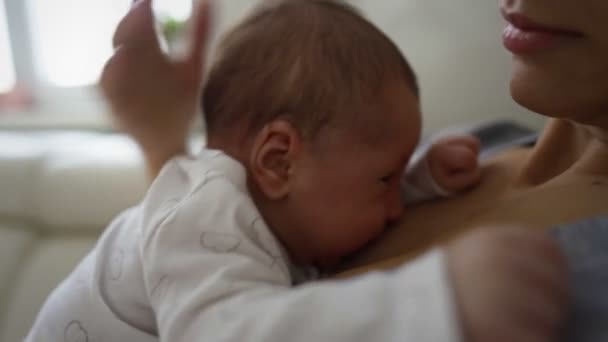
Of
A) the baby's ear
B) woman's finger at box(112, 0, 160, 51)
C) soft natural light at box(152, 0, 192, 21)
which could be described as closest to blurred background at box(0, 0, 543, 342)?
soft natural light at box(152, 0, 192, 21)

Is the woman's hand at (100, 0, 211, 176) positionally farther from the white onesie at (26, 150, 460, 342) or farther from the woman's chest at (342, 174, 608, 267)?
the woman's chest at (342, 174, 608, 267)

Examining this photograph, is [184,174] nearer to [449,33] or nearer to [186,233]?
[186,233]

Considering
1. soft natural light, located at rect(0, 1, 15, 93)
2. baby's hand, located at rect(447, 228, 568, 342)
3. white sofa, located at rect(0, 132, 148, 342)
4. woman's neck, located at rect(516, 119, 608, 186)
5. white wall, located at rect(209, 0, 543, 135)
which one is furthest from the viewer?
soft natural light, located at rect(0, 1, 15, 93)

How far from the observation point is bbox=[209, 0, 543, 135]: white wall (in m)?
1.32

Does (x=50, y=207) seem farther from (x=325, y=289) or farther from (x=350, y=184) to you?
(x=325, y=289)

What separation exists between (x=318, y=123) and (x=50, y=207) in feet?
3.38

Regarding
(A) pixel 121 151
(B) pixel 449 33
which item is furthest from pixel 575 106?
(A) pixel 121 151

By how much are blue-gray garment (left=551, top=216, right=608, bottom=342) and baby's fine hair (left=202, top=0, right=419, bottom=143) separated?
0.78 ft

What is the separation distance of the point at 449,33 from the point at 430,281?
1095 millimetres

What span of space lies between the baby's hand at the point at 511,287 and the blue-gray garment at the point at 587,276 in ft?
0.26

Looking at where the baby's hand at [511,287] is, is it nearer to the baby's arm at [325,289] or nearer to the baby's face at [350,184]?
the baby's arm at [325,289]

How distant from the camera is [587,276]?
505 millimetres

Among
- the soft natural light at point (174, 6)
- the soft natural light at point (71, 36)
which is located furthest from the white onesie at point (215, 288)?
the soft natural light at point (71, 36)

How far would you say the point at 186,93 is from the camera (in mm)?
823
